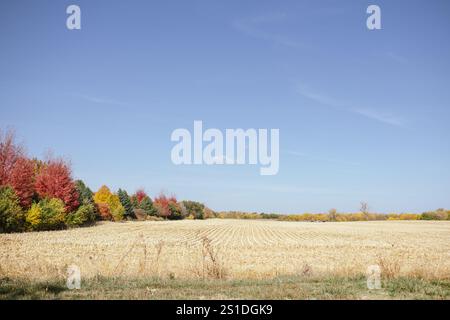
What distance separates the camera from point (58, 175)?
5888 cm

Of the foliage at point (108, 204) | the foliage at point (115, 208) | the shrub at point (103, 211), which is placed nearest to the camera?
the shrub at point (103, 211)

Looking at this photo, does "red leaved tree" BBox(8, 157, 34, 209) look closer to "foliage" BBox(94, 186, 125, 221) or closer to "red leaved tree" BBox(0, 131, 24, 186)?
"red leaved tree" BBox(0, 131, 24, 186)

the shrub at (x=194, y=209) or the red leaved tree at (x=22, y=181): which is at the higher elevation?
the red leaved tree at (x=22, y=181)

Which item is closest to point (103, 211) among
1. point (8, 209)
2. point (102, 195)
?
point (102, 195)

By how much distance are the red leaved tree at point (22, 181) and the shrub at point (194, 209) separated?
10371cm

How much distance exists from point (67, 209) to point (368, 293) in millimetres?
57690

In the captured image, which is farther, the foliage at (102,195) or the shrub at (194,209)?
the shrub at (194,209)

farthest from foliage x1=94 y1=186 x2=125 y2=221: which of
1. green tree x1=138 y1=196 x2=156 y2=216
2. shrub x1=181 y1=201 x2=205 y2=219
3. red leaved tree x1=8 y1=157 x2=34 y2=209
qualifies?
shrub x1=181 y1=201 x2=205 y2=219

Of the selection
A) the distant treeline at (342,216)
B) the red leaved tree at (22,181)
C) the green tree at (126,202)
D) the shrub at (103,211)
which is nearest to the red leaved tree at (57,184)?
the red leaved tree at (22,181)

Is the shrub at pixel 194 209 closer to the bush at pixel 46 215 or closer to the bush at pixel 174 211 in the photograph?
the bush at pixel 174 211

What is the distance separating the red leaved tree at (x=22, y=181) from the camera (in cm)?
4716

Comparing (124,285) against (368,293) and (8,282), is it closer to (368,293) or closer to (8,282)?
(8,282)
